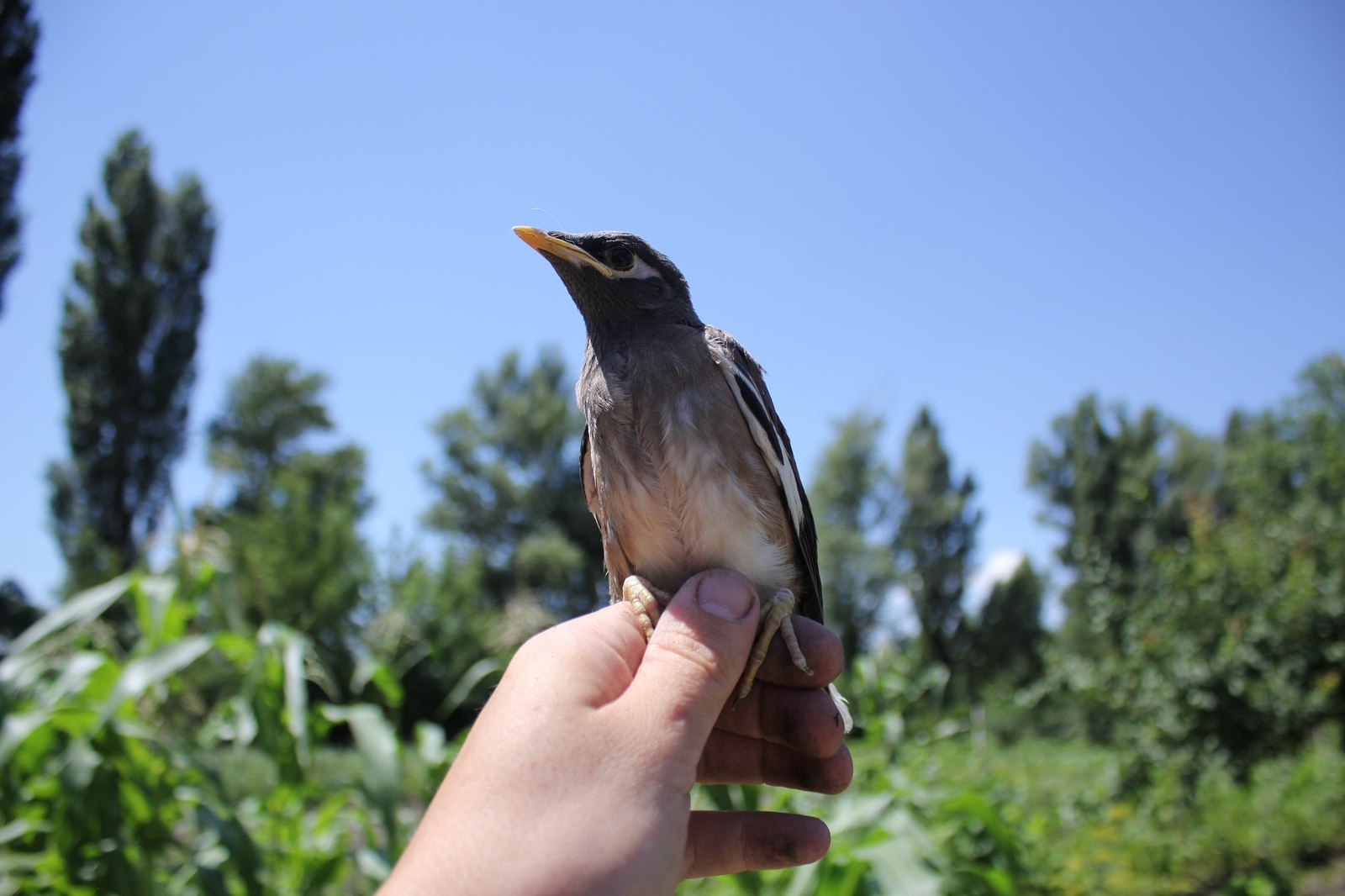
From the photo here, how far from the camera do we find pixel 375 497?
41438 mm

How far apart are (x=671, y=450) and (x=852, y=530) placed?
88.1ft

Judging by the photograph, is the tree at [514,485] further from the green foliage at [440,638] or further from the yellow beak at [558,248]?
the yellow beak at [558,248]

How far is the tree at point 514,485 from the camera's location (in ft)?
106

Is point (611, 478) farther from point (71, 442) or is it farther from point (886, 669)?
point (71, 442)

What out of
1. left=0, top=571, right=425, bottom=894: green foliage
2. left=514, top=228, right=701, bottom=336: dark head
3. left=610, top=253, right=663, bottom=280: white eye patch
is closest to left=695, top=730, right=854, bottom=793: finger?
left=0, top=571, right=425, bottom=894: green foliage

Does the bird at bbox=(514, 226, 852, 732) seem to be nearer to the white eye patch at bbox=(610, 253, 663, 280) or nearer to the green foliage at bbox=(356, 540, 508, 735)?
the white eye patch at bbox=(610, 253, 663, 280)

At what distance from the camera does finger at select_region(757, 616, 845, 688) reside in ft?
7.30

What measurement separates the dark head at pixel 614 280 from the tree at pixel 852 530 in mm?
18252

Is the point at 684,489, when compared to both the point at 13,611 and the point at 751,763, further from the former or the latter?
the point at 13,611

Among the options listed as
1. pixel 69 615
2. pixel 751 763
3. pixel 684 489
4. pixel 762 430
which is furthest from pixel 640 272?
pixel 69 615

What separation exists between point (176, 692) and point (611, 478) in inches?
103

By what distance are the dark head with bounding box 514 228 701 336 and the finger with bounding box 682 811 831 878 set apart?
159 cm

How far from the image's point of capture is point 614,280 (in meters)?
2.67

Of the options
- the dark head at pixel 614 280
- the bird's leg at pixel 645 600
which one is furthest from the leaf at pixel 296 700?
the dark head at pixel 614 280
